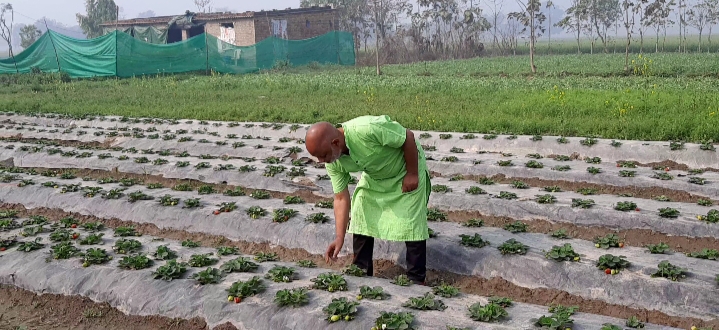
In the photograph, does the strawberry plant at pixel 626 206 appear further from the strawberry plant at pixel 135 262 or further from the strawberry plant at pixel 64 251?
the strawberry plant at pixel 64 251

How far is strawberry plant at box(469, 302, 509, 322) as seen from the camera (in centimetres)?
443

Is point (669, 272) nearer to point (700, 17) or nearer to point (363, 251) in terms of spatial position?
point (363, 251)

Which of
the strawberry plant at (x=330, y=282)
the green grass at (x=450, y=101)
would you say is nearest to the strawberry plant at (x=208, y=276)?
the strawberry plant at (x=330, y=282)

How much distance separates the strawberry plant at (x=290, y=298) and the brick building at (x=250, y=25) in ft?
106

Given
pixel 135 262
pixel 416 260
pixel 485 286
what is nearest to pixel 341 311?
pixel 416 260

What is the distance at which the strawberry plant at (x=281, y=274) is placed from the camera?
5.28 meters

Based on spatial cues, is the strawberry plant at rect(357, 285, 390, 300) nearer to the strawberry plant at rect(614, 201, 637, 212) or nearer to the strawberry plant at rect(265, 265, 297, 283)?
the strawberry plant at rect(265, 265, 297, 283)

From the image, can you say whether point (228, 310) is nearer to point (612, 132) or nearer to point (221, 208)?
point (221, 208)

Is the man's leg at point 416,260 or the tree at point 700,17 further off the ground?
the tree at point 700,17

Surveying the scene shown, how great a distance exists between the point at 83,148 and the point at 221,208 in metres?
6.20

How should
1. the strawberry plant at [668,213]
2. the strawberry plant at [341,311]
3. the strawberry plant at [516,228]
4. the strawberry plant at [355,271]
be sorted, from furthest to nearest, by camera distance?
the strawberry plant at [668,213], the strawberry plant at [516,228], the strawberry plant at [355,271], the strawberry plant at [341,311]

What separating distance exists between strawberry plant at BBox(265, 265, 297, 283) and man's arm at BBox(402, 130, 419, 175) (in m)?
1.32

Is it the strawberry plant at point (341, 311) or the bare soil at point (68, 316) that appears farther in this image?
the bare soil at point (68, 316)

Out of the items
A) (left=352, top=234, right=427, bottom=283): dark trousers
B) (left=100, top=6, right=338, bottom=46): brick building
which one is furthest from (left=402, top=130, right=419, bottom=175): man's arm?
(left=100, top=6, right=338, bottom=46): brick building
